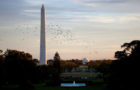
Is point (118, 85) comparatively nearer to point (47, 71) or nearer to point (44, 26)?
point (47, 71)

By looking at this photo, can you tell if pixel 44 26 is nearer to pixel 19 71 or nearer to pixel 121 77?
pixel 19 71

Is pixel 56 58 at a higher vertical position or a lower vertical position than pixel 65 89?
higher

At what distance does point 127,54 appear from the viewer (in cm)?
2703

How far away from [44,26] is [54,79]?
69.5 feet

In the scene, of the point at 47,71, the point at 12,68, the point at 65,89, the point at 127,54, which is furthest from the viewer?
the point at 47,71

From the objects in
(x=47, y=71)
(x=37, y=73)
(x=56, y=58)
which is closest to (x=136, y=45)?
(x=37, y=73)

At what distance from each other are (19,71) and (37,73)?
6592 mm

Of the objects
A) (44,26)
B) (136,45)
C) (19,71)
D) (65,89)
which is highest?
(44,26)

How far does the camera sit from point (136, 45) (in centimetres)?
2538

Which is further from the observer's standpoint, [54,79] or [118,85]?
[54,79]

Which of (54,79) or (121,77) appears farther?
(54,79)

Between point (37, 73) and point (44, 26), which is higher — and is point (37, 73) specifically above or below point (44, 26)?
below

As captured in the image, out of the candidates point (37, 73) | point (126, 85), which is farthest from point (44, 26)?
point (126, 85)

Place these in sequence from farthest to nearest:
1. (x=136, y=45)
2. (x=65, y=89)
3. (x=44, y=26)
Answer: (x=44, y=26), (x=65, y=89), (x=136, y=45)
